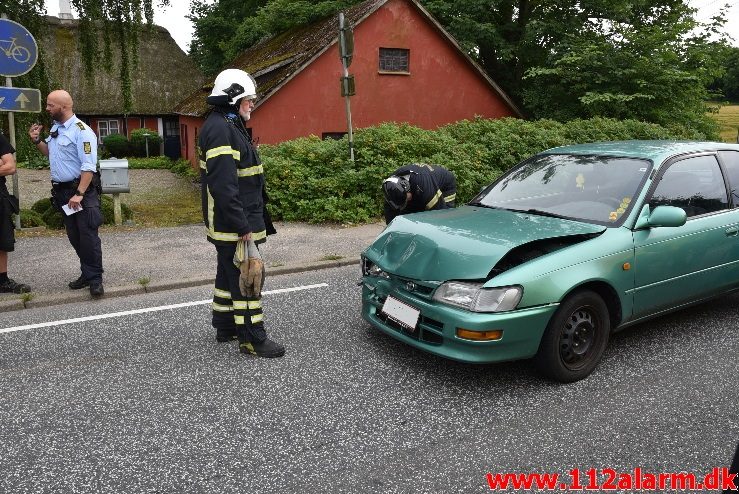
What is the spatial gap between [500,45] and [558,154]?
19.2m

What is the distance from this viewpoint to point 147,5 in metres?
9.95

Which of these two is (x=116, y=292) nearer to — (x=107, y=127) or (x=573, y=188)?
(x=573, y=188)

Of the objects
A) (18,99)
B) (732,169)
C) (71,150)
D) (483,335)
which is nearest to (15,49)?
(18,99)

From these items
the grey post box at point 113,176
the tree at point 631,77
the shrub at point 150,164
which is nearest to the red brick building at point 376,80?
the tree at point 631,77

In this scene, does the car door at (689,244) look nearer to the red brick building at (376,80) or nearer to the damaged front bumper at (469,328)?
the damaged front bumper at (469,328)

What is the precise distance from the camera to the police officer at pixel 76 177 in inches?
234

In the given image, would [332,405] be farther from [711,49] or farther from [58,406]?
[711,49]

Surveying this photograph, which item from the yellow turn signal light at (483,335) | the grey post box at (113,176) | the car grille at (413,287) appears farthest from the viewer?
the grey post box at (113,176)

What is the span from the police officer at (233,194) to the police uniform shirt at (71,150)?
219 centimetres

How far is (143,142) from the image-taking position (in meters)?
31.4

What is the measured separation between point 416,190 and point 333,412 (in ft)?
8.26

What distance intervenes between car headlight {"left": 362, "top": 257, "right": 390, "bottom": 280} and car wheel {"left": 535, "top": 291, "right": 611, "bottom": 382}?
1.20 metres

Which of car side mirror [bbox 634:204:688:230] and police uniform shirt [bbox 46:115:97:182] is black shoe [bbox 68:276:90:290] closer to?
police uniform shirt [bbox 46:115:97:182]

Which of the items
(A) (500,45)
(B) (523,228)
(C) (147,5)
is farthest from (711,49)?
(B) (523,228)
